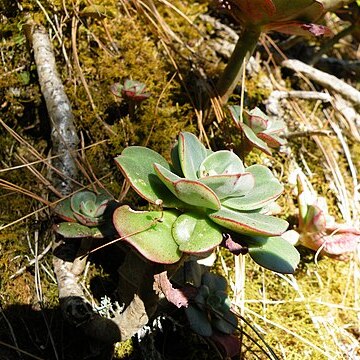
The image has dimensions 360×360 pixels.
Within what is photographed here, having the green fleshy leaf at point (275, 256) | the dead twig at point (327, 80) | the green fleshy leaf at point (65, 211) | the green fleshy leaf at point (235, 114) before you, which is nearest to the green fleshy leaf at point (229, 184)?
the green fleshy leaf at point (275, 256)

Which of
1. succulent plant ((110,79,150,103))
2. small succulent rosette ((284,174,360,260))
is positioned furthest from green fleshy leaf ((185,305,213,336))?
succulent plant ((110,79,150,103))

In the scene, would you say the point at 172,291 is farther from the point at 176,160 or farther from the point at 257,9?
the point at 257,9

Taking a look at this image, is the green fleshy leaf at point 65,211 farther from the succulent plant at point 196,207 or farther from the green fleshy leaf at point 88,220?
the succulent plant at point 196,207

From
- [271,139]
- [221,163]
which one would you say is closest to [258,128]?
[271,139]

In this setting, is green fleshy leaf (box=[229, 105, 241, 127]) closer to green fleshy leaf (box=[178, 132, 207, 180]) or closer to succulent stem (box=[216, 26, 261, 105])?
succulent stem (box=[216, 26, 261, 105])

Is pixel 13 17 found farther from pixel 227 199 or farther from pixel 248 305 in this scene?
pixel 248 305

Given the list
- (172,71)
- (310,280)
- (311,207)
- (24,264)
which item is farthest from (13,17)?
(310,280)
